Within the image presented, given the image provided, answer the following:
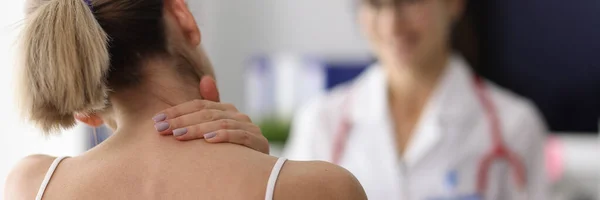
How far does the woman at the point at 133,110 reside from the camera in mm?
1077

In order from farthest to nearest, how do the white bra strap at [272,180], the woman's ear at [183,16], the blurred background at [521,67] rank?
1. the blurred background at [521,67]
2. the woman's ear at [183,16]
3. the white bra strap at [272,180]

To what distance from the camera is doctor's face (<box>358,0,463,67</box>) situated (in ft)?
7.14

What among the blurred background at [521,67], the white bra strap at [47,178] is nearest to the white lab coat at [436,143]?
the white bra strap at [47,178]

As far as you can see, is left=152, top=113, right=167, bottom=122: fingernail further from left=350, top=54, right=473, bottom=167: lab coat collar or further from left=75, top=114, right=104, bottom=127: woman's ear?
left=350, top=54, right=473, bottom=167: lab coat collar

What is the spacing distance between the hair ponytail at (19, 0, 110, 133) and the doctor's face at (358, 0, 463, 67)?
3.86ft

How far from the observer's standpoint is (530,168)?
219cm

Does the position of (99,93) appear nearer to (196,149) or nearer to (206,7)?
(196,149)

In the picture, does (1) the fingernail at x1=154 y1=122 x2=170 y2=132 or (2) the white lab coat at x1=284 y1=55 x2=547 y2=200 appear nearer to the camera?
(1) the fingernail at x1=154 y1=122 x2=170 y2=132

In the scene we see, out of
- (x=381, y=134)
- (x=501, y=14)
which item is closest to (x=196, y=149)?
(x=381, y=134)

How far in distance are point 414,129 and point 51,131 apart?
4.13ft

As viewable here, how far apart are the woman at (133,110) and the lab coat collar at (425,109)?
108 centimetres

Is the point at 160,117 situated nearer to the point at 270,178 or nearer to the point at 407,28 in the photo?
the point at 270,178

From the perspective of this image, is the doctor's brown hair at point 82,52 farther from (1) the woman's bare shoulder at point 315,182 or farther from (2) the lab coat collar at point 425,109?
(2) the lab coat collar at point 425,109

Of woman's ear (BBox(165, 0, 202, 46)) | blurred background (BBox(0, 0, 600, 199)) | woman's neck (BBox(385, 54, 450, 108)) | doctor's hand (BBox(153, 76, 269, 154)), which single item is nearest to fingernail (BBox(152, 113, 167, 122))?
doctor's hand (BBox(153, 76, 269, 154))
